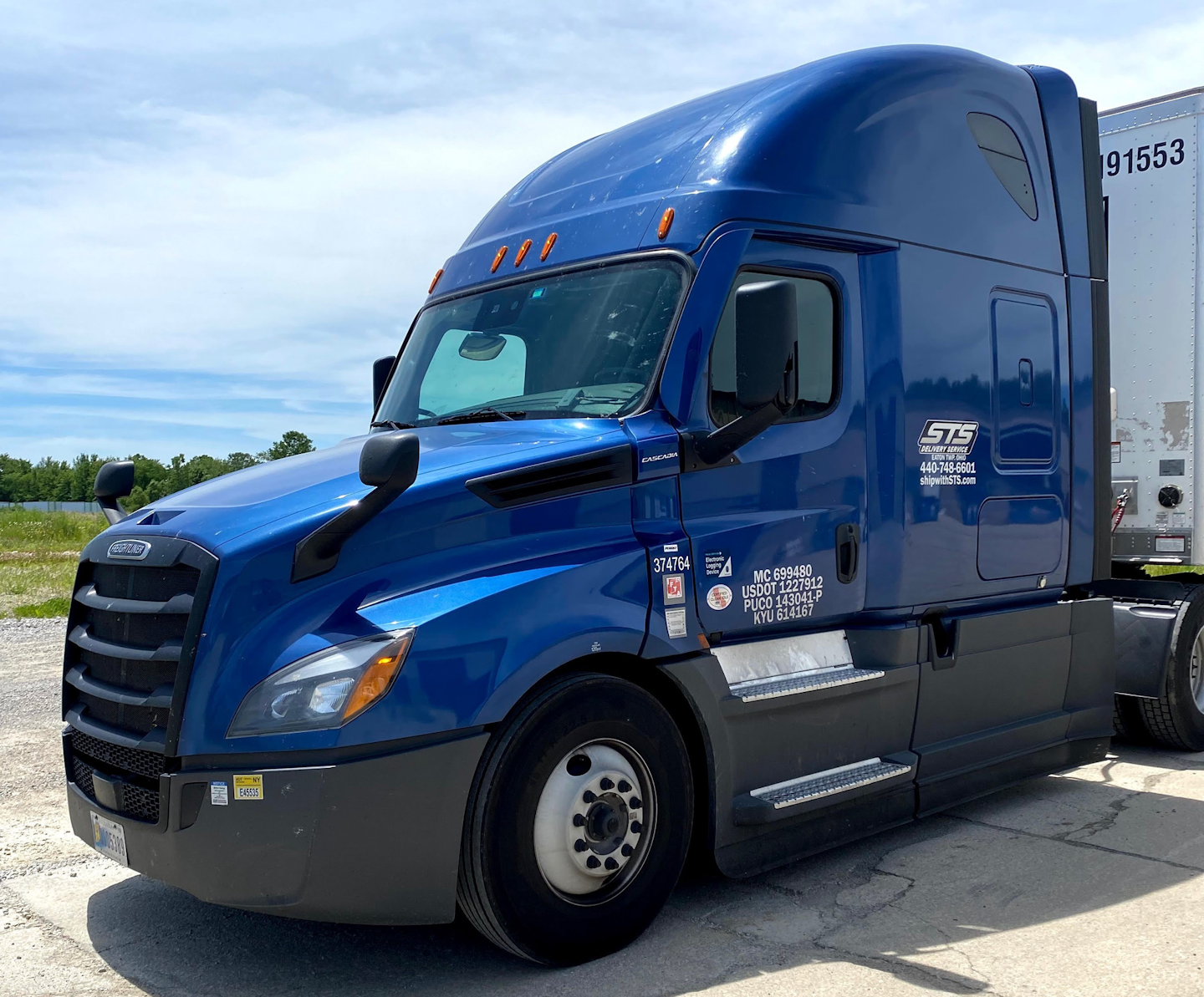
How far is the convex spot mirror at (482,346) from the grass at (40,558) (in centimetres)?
488

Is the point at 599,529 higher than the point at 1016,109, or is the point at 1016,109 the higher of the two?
the point at 1016,109

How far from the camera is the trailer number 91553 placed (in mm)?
7770

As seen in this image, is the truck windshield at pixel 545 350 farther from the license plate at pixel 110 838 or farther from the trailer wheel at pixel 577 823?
the license plate at pixel 110 838

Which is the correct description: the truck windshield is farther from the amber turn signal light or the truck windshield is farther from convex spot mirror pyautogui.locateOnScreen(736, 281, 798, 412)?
the amber turn signal light

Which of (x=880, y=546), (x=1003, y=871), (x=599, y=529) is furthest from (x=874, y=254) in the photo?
(x=1003, y=871)

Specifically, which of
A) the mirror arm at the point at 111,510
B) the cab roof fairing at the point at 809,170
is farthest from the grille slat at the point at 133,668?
the cab roof fairing at the point at 809,170

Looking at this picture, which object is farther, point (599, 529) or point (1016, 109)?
point (1016, 109)

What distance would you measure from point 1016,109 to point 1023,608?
2.71 metres

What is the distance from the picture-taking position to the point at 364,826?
149 inches

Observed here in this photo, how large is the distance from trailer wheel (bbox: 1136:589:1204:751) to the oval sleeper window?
3.05m

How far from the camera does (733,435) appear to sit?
4703 mm

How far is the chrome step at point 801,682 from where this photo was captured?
481cm

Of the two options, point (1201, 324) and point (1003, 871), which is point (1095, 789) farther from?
point (1201, 324)

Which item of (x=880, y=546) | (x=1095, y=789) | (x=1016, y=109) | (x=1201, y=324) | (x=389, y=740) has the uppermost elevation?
(x=1016, y=109)
